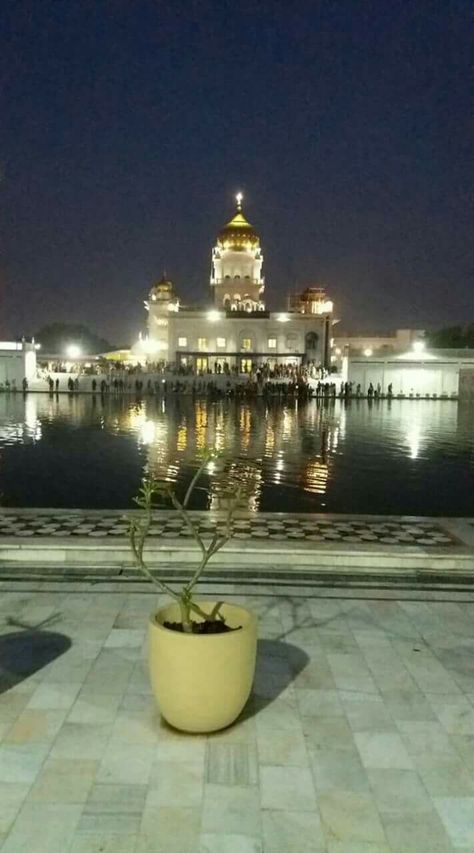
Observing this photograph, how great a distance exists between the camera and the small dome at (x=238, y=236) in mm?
77812

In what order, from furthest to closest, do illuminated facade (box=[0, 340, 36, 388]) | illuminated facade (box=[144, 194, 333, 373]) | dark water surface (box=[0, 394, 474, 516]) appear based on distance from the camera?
1. illuminated facade (box=[144, 194, 333, 373])
2. illuminated facade (box=[0, 340, 36, 388])
3. dark water surface (box=[0, 394, 474, 516])

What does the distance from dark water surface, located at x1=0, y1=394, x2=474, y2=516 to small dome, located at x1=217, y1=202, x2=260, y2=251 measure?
49594 millimetres

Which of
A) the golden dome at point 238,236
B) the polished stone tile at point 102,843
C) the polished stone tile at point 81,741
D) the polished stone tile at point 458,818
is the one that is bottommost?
the polished stone tile at point 458,818

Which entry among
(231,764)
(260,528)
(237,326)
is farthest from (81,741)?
(237,326)

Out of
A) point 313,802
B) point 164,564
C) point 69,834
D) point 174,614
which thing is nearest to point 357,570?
point 164,564

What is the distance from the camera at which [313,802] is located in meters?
3.39

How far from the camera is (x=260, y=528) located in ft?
30.5

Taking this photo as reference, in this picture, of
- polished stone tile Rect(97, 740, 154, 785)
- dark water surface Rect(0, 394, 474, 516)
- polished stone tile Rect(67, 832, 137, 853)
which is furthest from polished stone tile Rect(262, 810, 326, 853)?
dark water surface Rect(0, 394, 474, 516)

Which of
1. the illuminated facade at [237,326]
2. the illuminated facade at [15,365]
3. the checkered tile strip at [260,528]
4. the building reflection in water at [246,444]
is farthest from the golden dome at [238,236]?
the checkered tile strip at [260,528]

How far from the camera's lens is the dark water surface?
12633 millimetres

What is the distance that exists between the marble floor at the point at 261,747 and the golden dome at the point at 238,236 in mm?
75061

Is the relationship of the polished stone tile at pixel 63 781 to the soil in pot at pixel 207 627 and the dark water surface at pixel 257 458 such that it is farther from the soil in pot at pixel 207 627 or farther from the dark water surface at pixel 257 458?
the dark water surface at pixel 257 458

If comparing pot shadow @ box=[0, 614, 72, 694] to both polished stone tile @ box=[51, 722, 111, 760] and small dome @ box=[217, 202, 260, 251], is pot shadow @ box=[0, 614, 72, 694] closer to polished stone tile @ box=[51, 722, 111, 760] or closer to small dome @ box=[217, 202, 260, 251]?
polished stone tile @ box=[51, 722, 111, 760]

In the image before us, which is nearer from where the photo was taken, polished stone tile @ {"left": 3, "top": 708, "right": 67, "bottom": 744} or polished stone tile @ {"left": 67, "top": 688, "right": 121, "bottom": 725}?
polished stone tile @ {"left": 3, "top": 708, "right": 67, "bottom": 744}
